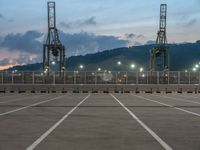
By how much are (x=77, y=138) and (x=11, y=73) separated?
5144 centimetres

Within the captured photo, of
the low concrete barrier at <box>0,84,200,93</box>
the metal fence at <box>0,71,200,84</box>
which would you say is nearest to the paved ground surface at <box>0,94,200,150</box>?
the low concrete barrier at <box>0,84,200,93</box>

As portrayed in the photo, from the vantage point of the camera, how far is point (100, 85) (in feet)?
189

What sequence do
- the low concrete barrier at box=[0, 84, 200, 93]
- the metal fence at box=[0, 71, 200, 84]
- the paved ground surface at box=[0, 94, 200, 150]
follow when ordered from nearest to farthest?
the paved ground surface at box=[0, 94, 200, 150] → the low concrete barrier at box=[0, 84, 200, 93] → the metal fence at box=[0, 71, 200, 84]

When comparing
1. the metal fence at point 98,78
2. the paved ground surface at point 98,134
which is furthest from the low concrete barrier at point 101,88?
the paved ground surface at point 98,134

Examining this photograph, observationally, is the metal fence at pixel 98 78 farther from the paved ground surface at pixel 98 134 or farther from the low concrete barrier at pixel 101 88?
the paved ground surface at pixel 98 134

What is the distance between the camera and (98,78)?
6303 centimetres

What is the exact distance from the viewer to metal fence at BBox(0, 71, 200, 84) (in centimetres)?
6081

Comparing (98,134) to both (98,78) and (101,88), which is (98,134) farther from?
(98,78)

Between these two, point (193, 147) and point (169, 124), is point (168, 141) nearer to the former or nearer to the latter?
point (193, 147)

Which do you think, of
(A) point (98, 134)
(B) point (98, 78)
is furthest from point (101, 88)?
(A) point (98, 134)

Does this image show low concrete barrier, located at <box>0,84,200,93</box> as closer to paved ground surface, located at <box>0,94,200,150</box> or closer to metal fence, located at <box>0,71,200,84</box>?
metal fence, located at <box>0,71,200,84</box>

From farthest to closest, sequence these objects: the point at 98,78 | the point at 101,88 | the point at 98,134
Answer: the point at 98,78 < the point at 101,88 < the point at 98,134

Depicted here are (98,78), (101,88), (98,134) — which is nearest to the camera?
(98,134)

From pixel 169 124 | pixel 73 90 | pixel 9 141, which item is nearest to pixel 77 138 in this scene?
pixel 9 141
